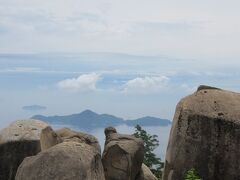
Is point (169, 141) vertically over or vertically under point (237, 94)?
under

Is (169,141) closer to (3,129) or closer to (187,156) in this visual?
(187,156)

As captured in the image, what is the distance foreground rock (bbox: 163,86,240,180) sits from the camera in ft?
48.0

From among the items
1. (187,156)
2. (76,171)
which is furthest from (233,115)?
(76,171)

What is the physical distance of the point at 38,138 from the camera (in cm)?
1764

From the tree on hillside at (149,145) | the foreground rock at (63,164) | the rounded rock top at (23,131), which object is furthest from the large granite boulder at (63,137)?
the tree on hillside at (149,145)

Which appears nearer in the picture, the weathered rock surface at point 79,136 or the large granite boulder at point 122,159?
the large granite boulder at point 122,159

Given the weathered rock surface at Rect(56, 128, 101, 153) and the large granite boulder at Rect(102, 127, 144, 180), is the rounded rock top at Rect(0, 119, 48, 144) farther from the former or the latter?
the large granite boulder at Rect(102, 127, 144, 180)

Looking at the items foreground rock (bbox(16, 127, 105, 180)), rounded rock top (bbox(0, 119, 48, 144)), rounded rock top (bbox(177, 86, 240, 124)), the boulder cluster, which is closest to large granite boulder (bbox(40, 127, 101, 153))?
the boulder cluster

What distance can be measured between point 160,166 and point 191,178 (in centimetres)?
2011

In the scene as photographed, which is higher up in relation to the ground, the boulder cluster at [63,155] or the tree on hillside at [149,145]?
the boulder cluster at [63,155]

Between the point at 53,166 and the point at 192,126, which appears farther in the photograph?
the point at 192,126

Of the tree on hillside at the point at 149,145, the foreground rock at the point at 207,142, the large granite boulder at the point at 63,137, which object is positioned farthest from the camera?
the tree on hillside at the point at 149,145

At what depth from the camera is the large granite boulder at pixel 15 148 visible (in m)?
17.5

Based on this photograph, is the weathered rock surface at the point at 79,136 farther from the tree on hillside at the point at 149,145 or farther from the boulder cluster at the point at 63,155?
the tree on hillside at the point at 149,145
